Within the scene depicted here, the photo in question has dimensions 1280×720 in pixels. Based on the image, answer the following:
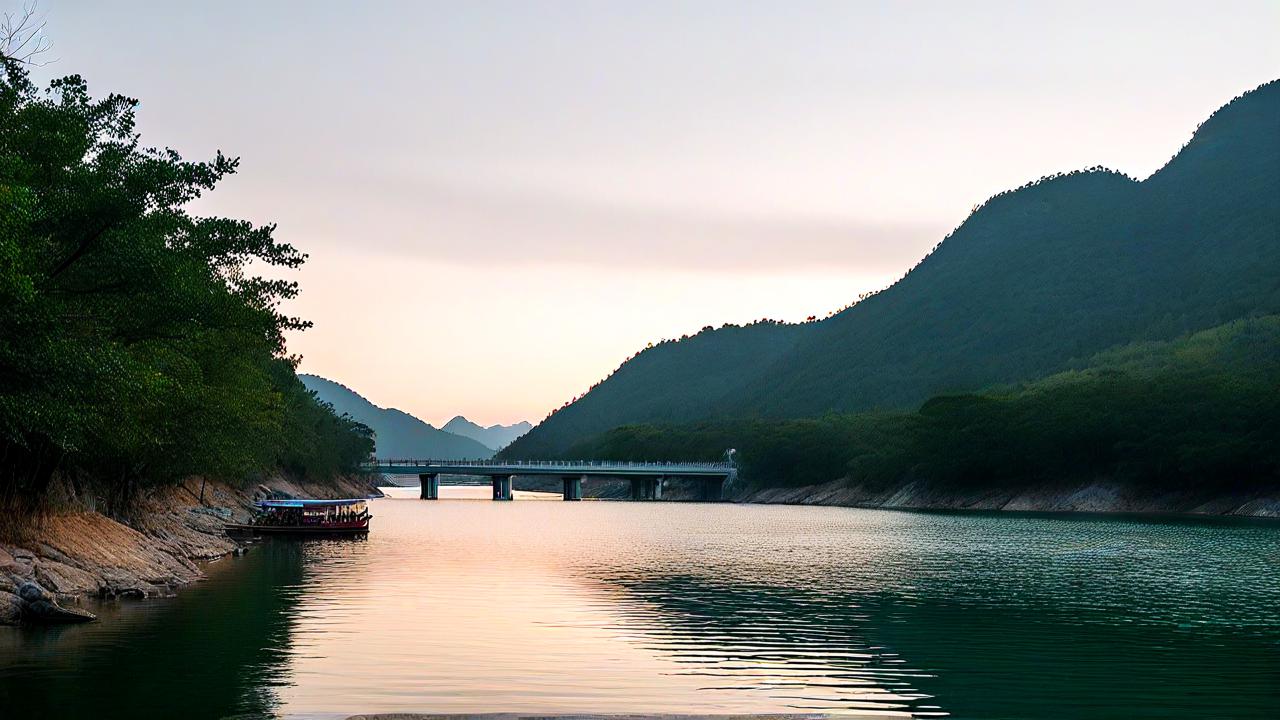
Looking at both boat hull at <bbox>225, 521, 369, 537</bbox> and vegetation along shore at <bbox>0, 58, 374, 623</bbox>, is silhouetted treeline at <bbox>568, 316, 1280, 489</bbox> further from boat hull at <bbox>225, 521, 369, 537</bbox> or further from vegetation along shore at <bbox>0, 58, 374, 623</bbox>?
vegetation along shore at <bbox>0, 58, 374, 623</bbox>

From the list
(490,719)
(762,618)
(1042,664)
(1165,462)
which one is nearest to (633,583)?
(762,618)

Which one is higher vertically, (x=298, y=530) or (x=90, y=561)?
(x=90, y=561)

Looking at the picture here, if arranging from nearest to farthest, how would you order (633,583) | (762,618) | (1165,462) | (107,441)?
(762,618)
(107,441)
(633,583)
(1165,462)

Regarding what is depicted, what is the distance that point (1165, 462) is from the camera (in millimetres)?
161500

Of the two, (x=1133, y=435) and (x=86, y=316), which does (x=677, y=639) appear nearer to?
(x=86, y=316)

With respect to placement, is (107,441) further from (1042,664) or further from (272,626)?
(1042,664)

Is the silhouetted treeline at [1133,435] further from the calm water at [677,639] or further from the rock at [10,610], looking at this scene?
the rock at [10,610]

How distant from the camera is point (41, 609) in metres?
39.3

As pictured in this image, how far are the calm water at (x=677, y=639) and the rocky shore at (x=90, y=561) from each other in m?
1.63

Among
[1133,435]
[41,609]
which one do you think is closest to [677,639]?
[41,609]

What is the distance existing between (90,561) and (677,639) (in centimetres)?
2608

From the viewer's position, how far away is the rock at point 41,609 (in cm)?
3922

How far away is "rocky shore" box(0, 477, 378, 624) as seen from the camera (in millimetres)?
40062

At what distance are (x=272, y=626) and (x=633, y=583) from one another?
22.8 metres
